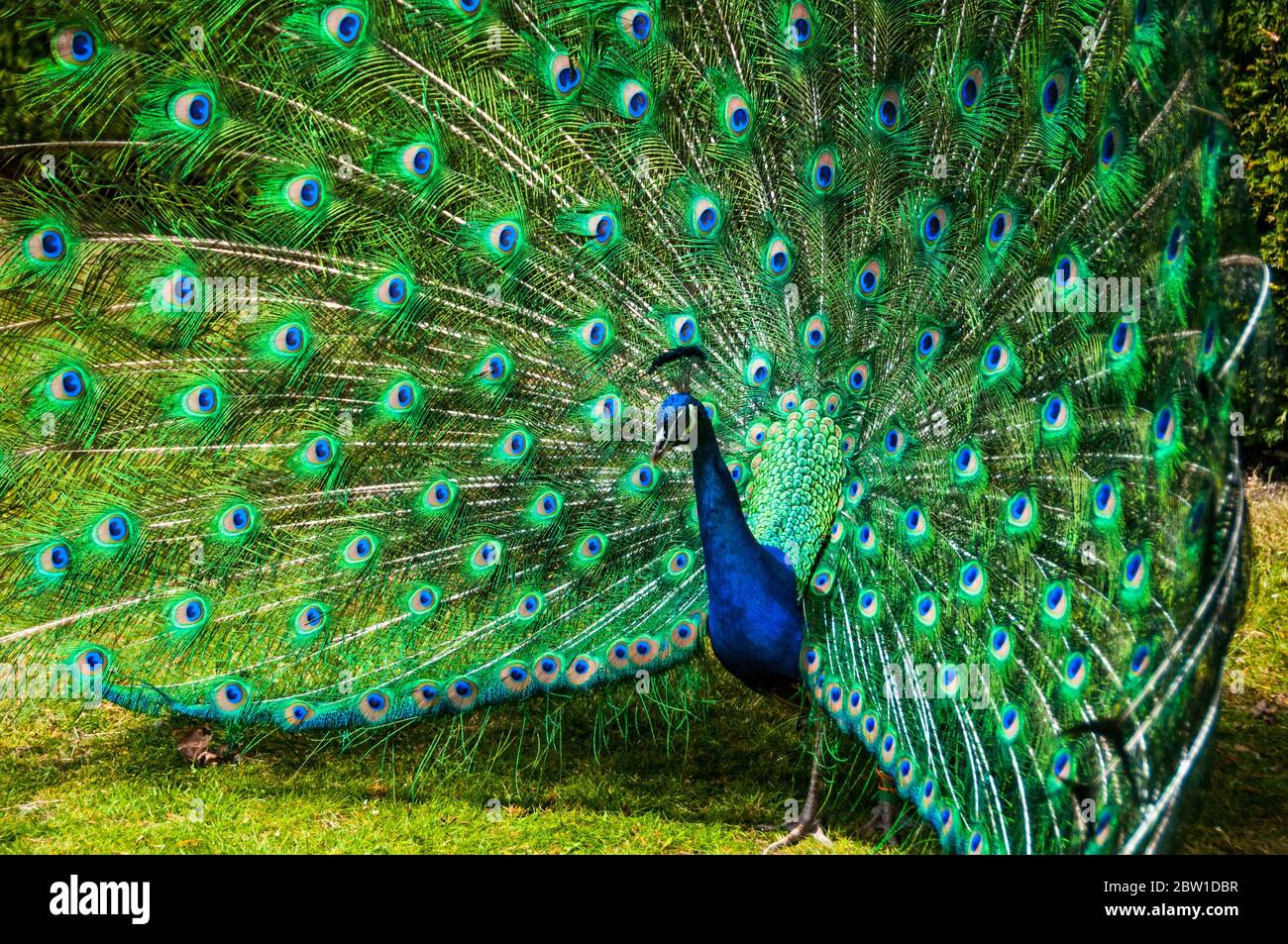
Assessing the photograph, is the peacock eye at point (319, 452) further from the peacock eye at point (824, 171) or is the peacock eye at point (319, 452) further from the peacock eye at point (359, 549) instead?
the peacock eye at point (824, 171)

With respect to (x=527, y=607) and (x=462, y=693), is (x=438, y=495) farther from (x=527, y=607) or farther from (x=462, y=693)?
(x=462, y=693)

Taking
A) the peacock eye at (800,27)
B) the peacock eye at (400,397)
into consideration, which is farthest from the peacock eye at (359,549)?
the peacock eye at (800,27)

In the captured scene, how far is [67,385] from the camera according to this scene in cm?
350

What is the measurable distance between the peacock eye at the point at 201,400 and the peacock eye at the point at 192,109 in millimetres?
811

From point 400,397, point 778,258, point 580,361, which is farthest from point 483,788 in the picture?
point 778,258

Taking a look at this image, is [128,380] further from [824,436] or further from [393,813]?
[824,436]

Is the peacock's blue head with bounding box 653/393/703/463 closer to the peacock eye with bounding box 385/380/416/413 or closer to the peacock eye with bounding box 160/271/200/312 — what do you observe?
the peacock eye with bounding box 385/380/416/413

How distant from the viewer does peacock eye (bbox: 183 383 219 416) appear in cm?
354

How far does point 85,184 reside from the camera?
344 cm

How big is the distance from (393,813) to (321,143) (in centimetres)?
239

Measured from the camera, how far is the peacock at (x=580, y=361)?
3.19 metres

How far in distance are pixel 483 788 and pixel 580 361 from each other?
5.71 feet

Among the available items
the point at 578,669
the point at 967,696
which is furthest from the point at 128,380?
the point at 967,696
